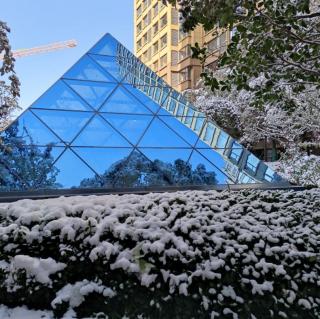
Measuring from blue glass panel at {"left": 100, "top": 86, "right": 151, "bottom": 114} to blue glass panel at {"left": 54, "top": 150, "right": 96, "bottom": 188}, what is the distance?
5.41 feet

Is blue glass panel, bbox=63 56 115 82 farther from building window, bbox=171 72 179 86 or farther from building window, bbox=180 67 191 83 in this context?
building window, bbox=171 72 179 86

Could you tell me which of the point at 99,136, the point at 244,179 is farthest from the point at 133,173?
the point at 244,179

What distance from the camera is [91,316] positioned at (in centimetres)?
257

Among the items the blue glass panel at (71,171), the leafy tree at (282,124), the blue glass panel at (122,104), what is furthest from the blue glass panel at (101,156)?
the leafy tree at (282,124)

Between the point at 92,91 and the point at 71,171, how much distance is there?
254cm

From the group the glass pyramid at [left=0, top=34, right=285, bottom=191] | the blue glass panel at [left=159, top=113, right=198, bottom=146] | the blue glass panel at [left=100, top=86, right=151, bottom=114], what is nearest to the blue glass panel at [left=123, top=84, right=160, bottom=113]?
the glass pyramid at [left=0, top=34, right=285, bottom=191]

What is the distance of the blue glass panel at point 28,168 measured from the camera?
265 inches

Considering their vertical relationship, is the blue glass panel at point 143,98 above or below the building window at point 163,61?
above

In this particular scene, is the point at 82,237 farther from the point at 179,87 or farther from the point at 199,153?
the point at 179,87

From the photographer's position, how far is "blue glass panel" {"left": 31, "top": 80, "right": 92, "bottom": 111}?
8375 mm

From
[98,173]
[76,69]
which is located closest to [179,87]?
[76,69]

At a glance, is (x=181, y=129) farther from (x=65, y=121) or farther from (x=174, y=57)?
(x=174, y=57)

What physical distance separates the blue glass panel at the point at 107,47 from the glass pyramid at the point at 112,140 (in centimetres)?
4

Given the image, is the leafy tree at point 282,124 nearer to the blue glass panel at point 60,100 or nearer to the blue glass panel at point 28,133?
the blue glass panel at point 60,100
